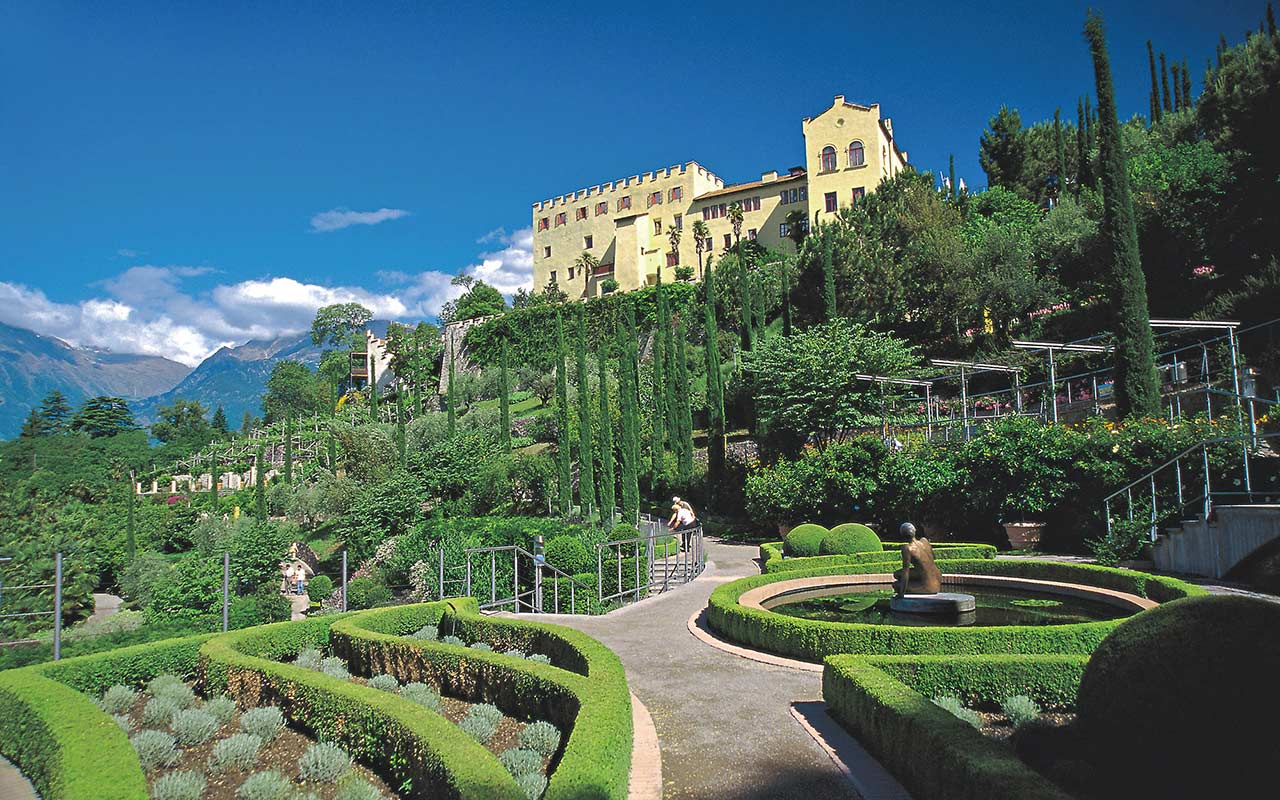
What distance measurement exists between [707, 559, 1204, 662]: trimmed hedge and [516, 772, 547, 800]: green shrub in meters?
4.20

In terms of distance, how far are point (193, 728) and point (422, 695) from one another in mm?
2184

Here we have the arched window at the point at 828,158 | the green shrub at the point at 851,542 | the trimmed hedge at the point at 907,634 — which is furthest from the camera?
the arched window at the point at 828,158

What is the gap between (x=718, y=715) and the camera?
7121 mm

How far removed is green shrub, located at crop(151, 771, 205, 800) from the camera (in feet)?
19.6

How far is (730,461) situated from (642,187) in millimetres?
43780

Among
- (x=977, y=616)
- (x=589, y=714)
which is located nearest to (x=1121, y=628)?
(x=589, y=714)

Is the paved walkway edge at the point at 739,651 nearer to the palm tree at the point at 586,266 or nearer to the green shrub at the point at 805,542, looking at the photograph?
the green shrub at the point at 805,542

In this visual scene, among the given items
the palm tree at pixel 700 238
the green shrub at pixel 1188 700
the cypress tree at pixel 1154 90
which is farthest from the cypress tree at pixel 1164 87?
the green shrub at pixel 1188 700

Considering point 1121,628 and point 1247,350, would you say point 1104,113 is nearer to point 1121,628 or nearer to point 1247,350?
point 1247,350

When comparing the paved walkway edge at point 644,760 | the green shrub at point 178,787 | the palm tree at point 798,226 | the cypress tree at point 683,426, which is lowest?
the green shrub at point 178,787

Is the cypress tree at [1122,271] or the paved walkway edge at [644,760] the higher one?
the cypress tree at [1122,271]

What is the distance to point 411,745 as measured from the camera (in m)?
5.97

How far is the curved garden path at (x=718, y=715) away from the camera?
550 centimetres

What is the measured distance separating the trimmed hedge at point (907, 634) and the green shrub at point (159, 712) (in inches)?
260
